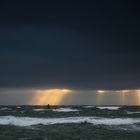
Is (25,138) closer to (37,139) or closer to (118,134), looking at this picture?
(37,139)

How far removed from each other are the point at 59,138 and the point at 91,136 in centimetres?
229

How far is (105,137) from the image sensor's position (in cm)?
2558

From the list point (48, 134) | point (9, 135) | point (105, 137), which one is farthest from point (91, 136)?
point (9, 135)

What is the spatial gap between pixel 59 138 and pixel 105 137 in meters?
2.96

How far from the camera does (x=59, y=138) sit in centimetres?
2483

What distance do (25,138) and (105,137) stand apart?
5.00m

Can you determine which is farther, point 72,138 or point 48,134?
point 48,134

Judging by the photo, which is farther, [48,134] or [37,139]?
[48,134]

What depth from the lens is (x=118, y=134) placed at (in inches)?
1064

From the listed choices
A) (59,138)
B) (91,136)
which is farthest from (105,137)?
(59,138)

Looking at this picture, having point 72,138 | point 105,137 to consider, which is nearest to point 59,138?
point 72,138

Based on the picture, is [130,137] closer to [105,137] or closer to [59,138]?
[105,137]

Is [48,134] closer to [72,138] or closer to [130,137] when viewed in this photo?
[72,138]

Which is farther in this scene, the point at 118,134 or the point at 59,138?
the point at 118,134
